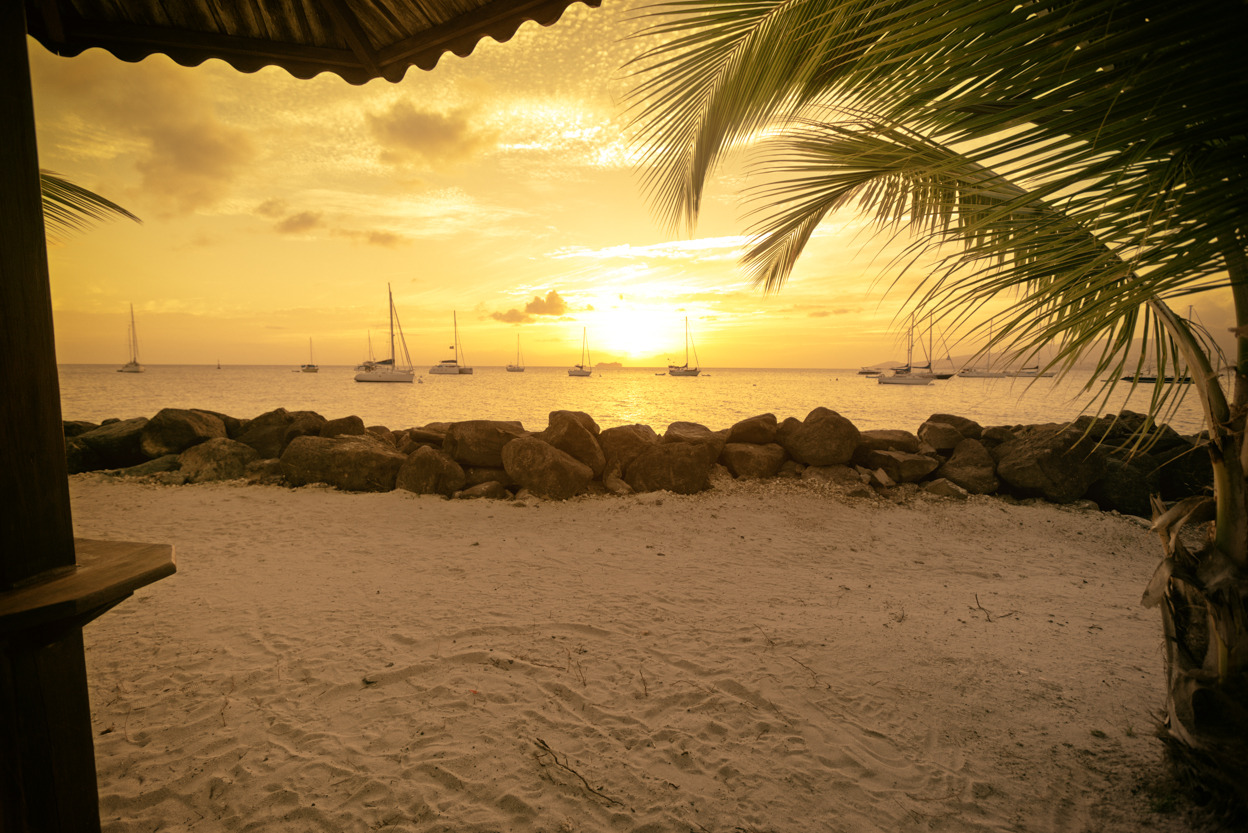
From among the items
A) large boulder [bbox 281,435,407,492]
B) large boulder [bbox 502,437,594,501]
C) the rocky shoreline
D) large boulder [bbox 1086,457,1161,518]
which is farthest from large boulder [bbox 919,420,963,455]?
large boulder [bbox 281,435,407,492]

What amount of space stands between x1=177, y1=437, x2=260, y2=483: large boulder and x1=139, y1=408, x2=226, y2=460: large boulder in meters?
0.41

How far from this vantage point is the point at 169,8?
8.54 ft

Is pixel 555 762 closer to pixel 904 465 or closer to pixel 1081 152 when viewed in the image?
pixel 1081 152

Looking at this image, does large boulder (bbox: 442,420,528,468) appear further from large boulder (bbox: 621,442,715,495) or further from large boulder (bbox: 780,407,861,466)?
large boulder (bbox: 780,407,861,466)

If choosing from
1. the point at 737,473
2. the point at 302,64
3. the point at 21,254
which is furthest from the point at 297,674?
the point at 737,473

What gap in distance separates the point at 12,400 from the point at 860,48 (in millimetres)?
2876

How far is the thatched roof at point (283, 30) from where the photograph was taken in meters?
2.50

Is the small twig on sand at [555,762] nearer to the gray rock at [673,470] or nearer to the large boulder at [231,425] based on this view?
the gray rock at [673,470]

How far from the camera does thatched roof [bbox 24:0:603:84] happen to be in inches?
98.5

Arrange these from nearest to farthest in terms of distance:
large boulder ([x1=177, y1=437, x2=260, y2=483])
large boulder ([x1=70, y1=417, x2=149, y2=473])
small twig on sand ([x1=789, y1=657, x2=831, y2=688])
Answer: small twig on sand ([x1=789, y1=657, x2=831, y2=688]), large boulder ([x1=177, y1=437, x2=260, y2=483]), large boulder ([x1=70, y1=417, x2=149, y2=473])

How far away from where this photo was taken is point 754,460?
7523 millimetres

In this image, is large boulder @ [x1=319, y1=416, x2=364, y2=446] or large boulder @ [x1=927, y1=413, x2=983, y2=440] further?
large boulder @ [x1=319, y1=416, x2=364, y2=446]

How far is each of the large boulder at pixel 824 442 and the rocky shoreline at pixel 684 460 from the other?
0.02 m

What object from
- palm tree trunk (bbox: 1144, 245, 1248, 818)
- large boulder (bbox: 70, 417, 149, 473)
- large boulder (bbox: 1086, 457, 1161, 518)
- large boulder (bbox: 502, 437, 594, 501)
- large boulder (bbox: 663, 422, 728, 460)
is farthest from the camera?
large boulder (bbox: 70, 417, 149, 473)
